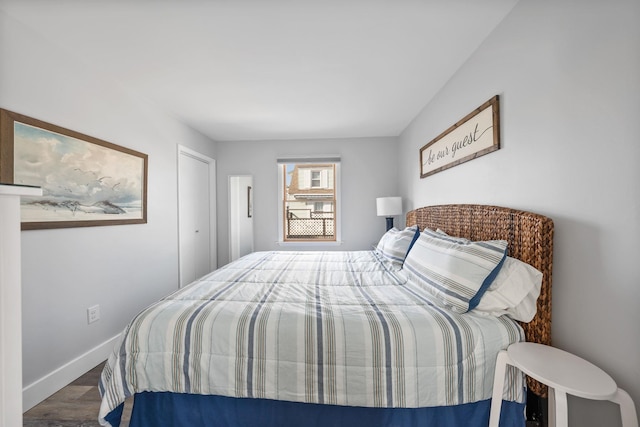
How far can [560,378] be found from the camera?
896mm

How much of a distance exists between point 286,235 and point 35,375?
121 inches

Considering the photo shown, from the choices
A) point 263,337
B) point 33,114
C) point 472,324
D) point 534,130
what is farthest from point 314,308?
point 33,114

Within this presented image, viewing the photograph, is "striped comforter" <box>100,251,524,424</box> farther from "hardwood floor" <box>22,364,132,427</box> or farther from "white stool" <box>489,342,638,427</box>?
"hardwood floor" <box>22,364,132,427</box>

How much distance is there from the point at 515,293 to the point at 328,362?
0.97 m

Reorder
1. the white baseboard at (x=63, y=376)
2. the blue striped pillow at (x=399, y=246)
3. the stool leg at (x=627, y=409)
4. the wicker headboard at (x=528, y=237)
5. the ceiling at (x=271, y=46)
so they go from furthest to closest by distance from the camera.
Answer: the blue striped pillow at (x=399, y=246) < the white baseboard at (x=63, y=376) < the ceiling at (x=271, y=46) < the wicker headboard at (x=528, y=237) < the stool leg at (x=627, y=409)

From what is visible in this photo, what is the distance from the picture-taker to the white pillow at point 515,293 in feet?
4.01

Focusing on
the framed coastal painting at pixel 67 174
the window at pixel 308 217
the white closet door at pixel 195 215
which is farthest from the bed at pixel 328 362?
the window at pixel 308 217

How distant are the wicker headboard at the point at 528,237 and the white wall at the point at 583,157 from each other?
0.06 meters

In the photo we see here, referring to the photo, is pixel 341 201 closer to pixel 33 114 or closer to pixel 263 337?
pixel 263 337

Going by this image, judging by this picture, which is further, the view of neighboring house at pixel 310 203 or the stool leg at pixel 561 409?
the view of neighboring house at pixel 310 203

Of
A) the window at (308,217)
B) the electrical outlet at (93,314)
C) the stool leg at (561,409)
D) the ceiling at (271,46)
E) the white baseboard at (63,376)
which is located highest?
the ceiling at (271,46)

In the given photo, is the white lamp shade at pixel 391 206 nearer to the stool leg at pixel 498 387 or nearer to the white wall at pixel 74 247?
the stool leg at pixel 498 387

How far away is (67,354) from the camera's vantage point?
6.12 feet

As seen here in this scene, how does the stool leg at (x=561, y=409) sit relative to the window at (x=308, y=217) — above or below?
below
